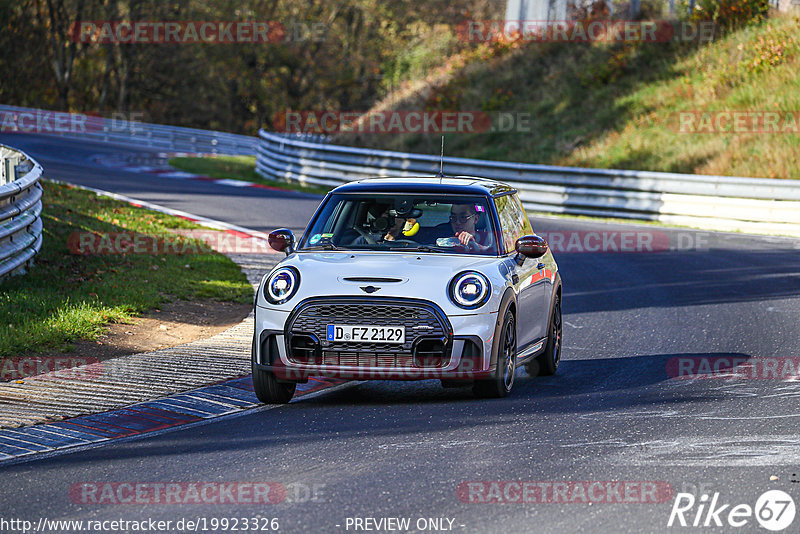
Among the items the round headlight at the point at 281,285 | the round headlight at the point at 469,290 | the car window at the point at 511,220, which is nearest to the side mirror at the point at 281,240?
the round headlight at the point at 281,285

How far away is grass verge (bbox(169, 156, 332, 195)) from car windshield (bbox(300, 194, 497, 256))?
18.8m

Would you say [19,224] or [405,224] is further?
[19,224]

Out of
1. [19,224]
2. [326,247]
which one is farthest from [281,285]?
[19,224]

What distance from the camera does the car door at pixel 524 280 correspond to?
895 centimetres

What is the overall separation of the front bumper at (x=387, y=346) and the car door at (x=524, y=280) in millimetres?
875

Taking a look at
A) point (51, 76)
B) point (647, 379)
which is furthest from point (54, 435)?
point (51, 76)

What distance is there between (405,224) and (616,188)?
1649 centimetres

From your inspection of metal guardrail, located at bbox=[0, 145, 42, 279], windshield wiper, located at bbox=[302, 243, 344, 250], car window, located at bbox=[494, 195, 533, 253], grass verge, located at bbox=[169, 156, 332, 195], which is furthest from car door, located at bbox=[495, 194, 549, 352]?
grass verge, located at bbox=[169, 156, 332, 195]

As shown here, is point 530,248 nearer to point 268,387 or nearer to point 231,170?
point 268,387

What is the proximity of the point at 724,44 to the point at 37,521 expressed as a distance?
32.3 metres

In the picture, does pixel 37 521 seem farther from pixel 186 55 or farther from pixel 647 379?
pixel 186 55

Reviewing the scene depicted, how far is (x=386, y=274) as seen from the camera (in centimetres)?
816

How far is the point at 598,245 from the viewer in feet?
66.1

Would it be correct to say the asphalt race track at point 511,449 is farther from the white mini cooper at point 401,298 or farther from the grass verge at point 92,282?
the grass verge at point 92,282
